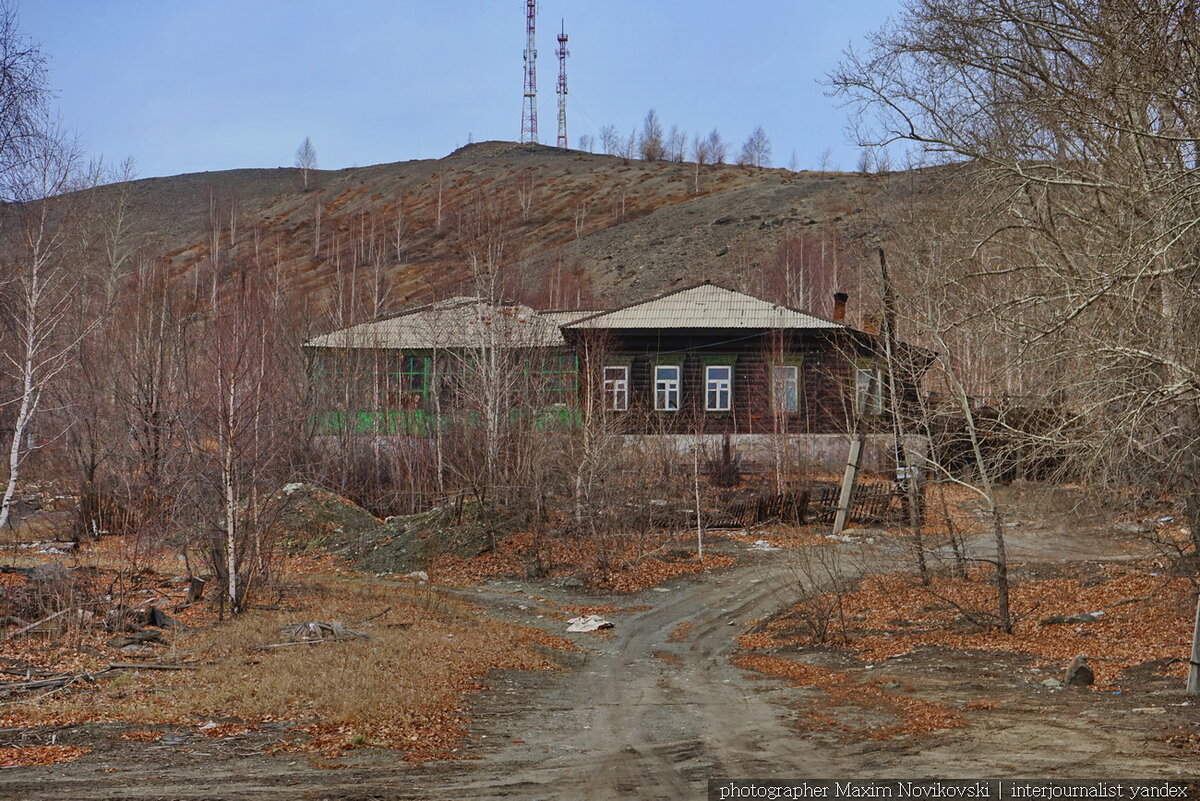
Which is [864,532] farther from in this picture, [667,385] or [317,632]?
[317,632]

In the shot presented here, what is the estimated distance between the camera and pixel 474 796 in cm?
788

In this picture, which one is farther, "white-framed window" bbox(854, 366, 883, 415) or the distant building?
the distant building

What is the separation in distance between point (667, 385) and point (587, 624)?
20.3 m

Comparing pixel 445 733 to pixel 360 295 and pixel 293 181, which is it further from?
pixel 293 181

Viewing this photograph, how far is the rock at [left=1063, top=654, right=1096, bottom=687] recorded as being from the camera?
39.4ft

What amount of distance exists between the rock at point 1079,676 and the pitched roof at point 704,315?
2479cm

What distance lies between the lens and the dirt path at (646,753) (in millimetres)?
8047

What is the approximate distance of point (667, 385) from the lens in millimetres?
38094

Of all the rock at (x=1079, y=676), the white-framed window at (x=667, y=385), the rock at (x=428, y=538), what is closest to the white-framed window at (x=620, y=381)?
the white-framed window at (x=667, y=385)

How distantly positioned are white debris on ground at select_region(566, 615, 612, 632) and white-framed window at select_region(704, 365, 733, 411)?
19.8 m

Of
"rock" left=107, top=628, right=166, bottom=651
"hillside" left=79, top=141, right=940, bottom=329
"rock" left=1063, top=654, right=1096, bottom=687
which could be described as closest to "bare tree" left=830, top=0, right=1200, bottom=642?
"rock" left=1063, top=654, right=1096, bottom=687

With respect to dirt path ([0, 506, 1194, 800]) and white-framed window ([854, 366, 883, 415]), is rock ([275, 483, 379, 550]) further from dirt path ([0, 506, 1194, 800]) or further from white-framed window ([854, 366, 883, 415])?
dirt path ([0, 506, 1194, 800])

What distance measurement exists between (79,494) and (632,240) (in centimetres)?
7002

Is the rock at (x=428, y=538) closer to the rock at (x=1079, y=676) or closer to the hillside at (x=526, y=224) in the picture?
the rock at (x=1079, y=676)
